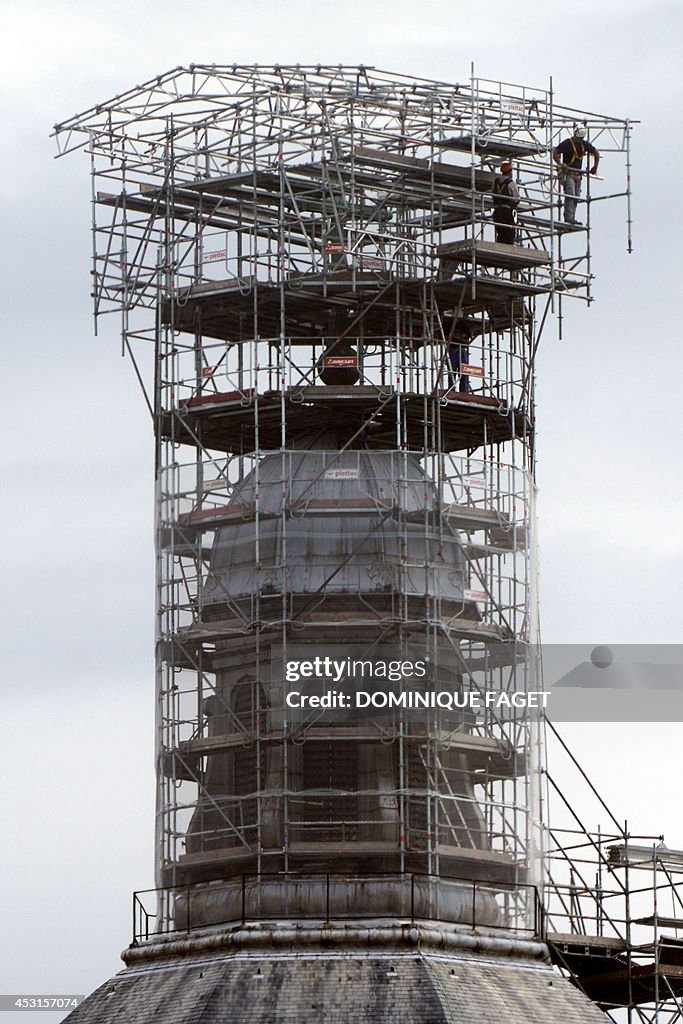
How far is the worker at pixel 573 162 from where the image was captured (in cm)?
10075

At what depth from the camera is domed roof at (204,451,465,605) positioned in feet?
315

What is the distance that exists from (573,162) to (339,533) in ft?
43.1

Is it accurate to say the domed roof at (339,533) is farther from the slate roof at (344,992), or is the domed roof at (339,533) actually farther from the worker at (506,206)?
the slate roof at (344,992)

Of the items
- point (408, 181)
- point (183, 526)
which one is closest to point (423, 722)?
point (183, 526)

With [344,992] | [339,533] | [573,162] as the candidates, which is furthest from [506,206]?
[344,992]

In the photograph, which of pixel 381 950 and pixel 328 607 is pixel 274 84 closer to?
pixel 328 607

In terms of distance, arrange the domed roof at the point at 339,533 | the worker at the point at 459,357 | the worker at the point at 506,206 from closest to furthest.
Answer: the domed roof at the point at 339,533, the worker at the point at 459,357, the worker at the point at 506,206

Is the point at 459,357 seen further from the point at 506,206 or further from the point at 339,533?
the point at 339,533

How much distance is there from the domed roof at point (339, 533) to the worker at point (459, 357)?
2.94 m

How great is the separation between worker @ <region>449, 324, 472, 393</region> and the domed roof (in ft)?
9.65

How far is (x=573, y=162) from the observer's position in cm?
10106

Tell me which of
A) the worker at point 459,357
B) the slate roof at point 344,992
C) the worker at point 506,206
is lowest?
the slate roof at point 344,992

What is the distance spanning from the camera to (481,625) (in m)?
96.8

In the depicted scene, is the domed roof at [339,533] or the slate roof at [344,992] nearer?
the slate roof at [344,992]
